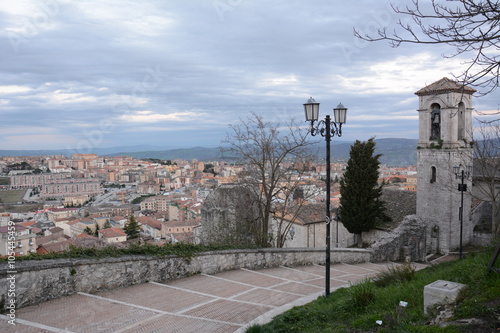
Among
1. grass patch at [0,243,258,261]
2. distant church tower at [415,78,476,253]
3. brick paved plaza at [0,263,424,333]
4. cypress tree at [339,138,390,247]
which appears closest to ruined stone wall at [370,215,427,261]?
distant church tower at [415,78,476,253]

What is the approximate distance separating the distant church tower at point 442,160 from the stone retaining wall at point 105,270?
44.5 ft

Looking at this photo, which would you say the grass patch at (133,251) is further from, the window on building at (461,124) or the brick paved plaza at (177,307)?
the window on building at (461,124)

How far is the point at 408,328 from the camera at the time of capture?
437 cm

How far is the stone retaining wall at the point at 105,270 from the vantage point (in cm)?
667

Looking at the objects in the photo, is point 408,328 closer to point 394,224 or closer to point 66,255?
point 66,255

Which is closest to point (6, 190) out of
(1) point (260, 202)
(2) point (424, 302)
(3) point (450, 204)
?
(1) point (260, 202)

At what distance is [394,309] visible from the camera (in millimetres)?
5340

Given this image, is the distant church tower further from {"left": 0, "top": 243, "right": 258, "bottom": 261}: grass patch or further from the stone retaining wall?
{"left": 0, "top": 243, "right": 258, "bottom": 261}: grass patch

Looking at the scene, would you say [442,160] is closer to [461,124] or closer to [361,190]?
[461,124]

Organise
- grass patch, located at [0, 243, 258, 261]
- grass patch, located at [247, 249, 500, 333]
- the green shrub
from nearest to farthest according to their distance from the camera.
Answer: grass patch, located at [247, 249, 500, 333], the green shrub, grass patch, located at [0, 243, 258, 261]

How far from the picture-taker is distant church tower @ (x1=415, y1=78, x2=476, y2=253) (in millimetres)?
20625

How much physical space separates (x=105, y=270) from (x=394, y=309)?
20.4 feet

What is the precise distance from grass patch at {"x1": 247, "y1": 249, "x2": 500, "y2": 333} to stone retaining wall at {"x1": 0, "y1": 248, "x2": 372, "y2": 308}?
4190mm

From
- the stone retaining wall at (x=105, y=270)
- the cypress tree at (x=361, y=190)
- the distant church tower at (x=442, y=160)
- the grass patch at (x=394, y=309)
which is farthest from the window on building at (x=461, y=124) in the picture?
the grass patch at (x=394, y=309)
